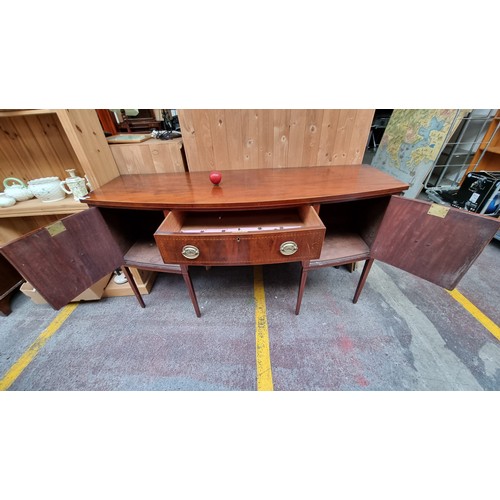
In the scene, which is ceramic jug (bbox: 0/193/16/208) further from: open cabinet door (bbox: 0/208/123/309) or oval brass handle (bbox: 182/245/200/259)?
oval brass handle (bbox: 182/245/200/259)

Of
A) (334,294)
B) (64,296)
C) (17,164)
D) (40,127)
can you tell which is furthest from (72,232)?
(334,294)

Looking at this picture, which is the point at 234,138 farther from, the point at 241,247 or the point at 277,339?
the point at 277,339

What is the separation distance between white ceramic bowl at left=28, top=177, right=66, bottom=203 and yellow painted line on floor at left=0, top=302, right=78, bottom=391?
0.77 metres

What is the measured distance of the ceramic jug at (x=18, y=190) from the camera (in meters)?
1.33

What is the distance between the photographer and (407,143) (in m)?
2.39

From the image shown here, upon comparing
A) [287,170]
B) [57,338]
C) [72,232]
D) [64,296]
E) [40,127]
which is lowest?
[57,338]

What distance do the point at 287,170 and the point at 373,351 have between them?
4.05 feet

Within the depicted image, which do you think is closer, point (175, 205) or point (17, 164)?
point (175, 205)

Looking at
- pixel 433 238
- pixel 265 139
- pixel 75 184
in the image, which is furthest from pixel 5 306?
pixel 433 238

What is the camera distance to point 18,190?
134cm

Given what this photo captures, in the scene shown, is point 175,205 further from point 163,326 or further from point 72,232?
point 163,326

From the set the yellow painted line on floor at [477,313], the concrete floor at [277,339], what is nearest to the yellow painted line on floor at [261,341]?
the concrete floor at [277,339]

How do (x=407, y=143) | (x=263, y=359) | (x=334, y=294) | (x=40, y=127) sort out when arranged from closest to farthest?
(x=263, y=359) → (x=40, y=127) → (x=334, y=294) → (x=407, y=143)

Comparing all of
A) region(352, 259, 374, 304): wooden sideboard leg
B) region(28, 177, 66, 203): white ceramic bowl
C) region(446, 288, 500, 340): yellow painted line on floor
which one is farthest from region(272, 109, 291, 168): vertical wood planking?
region(446, 288, 500, 340): yellow painted line on floor
